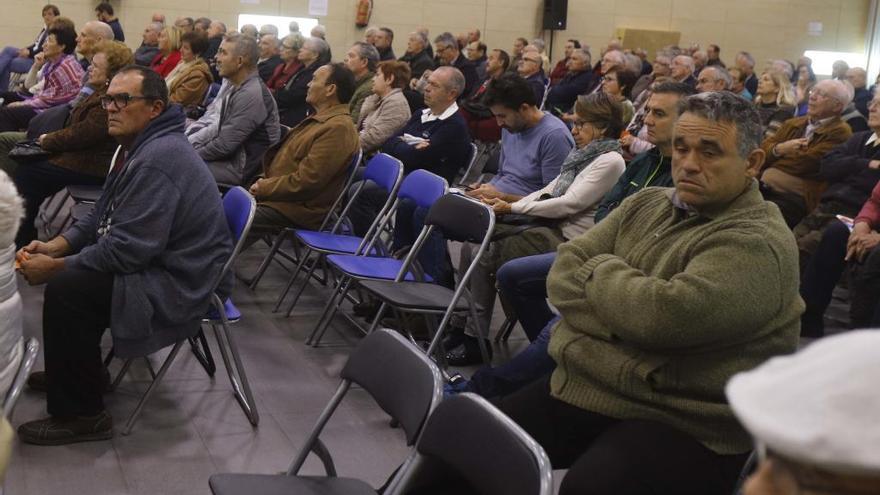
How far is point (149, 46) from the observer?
11039 millimetres

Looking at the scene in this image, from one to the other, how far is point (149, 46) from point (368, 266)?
770 cm

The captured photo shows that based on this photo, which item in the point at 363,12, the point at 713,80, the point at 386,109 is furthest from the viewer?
the point at 363,12

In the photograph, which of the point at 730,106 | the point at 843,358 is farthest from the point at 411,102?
the point at 843,358

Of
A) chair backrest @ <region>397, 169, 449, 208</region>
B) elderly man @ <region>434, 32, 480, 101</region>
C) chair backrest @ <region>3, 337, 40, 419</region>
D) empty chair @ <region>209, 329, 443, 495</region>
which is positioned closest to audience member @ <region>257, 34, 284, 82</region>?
elderly man @ <region>434, 32, 480, 101</region>

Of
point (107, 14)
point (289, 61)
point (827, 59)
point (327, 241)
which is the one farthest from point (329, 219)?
point (827, 59)

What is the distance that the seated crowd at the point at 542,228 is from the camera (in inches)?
88.0

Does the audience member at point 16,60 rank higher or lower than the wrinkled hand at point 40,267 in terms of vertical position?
higher

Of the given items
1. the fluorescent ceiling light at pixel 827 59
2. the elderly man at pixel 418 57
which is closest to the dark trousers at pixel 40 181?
the elderly man at pixel 418 57

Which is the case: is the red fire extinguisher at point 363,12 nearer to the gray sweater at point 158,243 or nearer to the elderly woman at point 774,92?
the elderly woman at point 774,92

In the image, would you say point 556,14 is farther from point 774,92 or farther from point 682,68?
point 774,92

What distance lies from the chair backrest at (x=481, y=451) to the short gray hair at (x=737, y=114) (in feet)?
3.19

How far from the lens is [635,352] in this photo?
2.31 meters

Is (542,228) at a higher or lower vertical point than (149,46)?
lower

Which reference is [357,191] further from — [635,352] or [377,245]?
[635,352]
